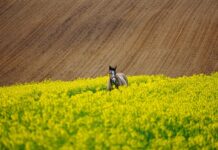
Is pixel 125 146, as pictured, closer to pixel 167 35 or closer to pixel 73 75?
pixel 73 75

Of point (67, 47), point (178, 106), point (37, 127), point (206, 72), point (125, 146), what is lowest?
point (125, 146)

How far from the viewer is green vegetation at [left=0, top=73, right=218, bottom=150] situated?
7609mm

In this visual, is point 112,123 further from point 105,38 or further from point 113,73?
point 105,38

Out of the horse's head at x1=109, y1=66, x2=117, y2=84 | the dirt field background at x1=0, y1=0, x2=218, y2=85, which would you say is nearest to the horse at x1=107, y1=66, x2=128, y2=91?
the horse's head at x1=109, y1=66, x2=117, y2=84

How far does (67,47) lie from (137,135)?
31.0 meters

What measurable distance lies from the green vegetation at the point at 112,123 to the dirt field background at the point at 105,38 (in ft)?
69.2

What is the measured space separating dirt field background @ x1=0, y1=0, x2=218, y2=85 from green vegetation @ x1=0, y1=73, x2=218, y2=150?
21102 millimetres

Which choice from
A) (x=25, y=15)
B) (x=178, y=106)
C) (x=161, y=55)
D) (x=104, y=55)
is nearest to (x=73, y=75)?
(x=104, y=55)

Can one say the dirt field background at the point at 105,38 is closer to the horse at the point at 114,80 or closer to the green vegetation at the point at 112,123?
the horse at the point at 114,80

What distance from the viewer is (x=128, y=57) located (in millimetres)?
36188

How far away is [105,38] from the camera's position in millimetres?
39156

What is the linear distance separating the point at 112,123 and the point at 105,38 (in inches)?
1191

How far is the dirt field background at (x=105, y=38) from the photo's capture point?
35062mm

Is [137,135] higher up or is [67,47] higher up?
[67,47]
